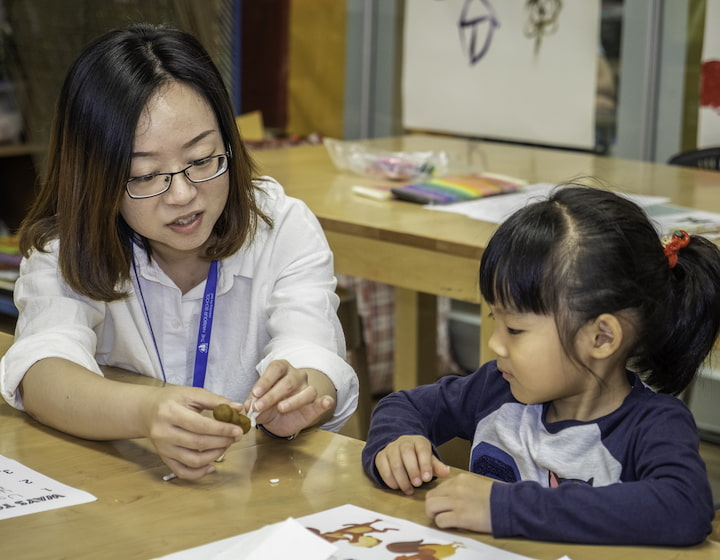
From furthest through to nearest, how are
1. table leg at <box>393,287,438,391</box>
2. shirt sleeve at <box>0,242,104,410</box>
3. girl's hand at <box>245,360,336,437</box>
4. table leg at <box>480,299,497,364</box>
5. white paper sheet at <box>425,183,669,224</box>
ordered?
table leg at <box>393,287,438,391</box>, white paper sheet at <box>425,183,669,224</box>, table leg at <box>480,299,497,364</box>, shirt sleeve at <box>0,242,104,410</box>, girl's hand at <box>245,360,336,437</box>

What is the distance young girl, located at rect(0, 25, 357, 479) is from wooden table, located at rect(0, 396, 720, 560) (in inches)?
1.2

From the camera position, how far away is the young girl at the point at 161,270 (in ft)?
3.87

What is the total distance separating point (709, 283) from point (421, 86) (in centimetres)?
301

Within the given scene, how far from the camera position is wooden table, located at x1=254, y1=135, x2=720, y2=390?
6.45ft

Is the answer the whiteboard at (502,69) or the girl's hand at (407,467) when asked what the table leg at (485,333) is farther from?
the whiteboard at (502,69)

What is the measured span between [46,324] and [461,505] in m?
0.64

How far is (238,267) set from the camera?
1.48 meters

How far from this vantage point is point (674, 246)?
1.13 meters

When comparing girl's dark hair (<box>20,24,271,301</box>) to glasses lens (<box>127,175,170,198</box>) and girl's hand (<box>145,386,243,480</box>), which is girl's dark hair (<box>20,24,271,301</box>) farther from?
girl's hand (<box>145,386,243,480</box>)

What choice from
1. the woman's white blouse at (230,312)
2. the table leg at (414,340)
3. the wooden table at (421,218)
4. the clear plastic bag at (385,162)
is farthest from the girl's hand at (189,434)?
the table leg at (414,340)

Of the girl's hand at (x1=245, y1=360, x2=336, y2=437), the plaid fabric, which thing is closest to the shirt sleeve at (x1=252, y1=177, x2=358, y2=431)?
the girl's hand at (x1=245, y1=360, x2=336, y2=437)

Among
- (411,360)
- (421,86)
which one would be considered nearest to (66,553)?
(411,360)

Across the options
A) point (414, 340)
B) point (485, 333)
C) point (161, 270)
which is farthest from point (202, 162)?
point (414, 340)

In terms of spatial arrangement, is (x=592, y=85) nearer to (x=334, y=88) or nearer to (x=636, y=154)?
(x=636, y=154)
